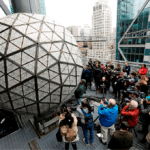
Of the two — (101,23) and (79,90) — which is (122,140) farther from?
(101,23)

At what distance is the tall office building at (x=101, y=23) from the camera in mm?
109938

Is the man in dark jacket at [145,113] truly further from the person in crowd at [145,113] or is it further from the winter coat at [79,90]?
the winter coat at [79,90]

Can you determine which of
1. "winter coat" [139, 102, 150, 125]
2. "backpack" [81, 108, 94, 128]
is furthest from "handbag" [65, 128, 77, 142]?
"winter coat" [139, 102, 150, 125]

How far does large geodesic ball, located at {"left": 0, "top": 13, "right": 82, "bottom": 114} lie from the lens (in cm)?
264

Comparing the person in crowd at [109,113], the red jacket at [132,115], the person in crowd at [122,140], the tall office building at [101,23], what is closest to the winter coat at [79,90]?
the person in crowd at [109,113]

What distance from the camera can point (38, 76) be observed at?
106 inches

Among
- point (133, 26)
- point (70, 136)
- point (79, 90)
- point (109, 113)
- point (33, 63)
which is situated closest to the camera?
point (33, 63)

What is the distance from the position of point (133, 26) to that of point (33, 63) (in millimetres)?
31523

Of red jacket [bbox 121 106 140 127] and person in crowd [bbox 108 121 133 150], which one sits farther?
Result: red jacket [bbox 121 106 140 127]

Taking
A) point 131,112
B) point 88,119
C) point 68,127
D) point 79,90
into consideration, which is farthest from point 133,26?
point 68,127

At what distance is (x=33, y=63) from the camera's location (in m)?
2.66

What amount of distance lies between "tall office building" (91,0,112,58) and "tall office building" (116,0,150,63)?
259ft

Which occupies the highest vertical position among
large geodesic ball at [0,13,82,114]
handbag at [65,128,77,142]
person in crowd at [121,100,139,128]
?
large geodesic ball at [0,13,82,114]

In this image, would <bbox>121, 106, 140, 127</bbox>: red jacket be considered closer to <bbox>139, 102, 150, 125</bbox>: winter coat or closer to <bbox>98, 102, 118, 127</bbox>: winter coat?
<bbox>139, 102, 150, 125</bbox>: winter coat
